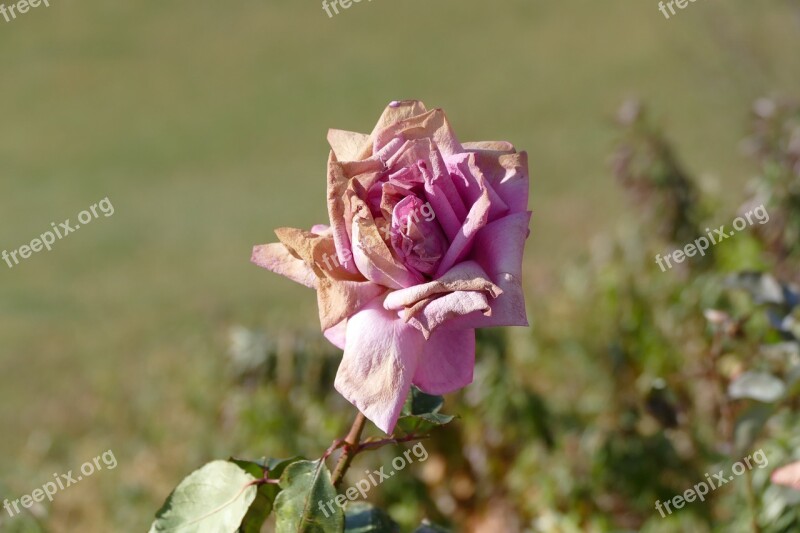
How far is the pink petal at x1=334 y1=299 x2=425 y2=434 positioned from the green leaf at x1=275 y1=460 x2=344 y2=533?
5.1 inches

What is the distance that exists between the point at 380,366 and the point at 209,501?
0.26 m

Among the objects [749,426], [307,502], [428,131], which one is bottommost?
[749,426]

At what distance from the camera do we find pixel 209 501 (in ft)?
2.95

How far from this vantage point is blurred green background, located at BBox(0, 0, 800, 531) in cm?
380

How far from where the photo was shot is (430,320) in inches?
28.8

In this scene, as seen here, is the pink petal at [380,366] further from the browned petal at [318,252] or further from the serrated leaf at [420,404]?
the serrated leaf at [420,404]

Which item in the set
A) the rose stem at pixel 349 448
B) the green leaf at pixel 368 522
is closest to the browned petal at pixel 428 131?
the rose stem at pixel 349 448

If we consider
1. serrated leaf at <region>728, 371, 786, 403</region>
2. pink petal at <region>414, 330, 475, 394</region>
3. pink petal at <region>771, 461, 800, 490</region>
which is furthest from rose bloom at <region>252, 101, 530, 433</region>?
serrated leaf at <region>728, 371, 786, 403</region>

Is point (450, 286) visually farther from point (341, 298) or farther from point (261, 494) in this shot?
point (261, 494)

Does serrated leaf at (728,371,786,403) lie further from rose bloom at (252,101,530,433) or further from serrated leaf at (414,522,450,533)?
rose bloom at (252,101,530,433)

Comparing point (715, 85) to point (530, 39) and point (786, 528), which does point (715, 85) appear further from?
point (786, 528)

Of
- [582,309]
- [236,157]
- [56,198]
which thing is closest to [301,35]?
[236,157]

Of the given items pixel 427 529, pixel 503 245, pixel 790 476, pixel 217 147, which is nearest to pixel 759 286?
pixel 790 476

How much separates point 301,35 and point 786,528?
10597mm
